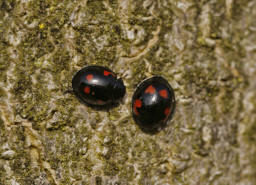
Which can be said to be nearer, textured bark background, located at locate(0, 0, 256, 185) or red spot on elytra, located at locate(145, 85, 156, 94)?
textured bark background, located at locate(0, 0, 256, 185)

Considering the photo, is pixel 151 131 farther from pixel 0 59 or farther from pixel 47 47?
pixel 0 59

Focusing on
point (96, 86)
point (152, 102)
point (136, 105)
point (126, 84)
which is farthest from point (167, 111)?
point (96, 86)

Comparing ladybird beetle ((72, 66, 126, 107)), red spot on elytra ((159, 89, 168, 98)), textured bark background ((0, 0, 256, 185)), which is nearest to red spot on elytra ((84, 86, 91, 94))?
ladybird beetle ((72, 66, 126, 107))

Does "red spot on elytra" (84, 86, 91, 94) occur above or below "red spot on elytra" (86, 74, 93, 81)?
below

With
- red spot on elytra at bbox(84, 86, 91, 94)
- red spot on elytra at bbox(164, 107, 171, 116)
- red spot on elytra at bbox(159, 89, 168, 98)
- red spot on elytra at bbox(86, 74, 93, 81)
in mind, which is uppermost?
red spot on elytra at bbox(86, 74, 93, 81)

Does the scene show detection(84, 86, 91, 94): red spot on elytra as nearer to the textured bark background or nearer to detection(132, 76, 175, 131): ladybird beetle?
the textured bark background

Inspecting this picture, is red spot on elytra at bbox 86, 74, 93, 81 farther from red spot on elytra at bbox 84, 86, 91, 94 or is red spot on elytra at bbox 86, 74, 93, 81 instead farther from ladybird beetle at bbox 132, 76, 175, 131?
ladybird beetle at bbox 132, 76, 175, 131

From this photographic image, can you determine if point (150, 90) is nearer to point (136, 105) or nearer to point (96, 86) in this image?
Result: point (136, 105)
